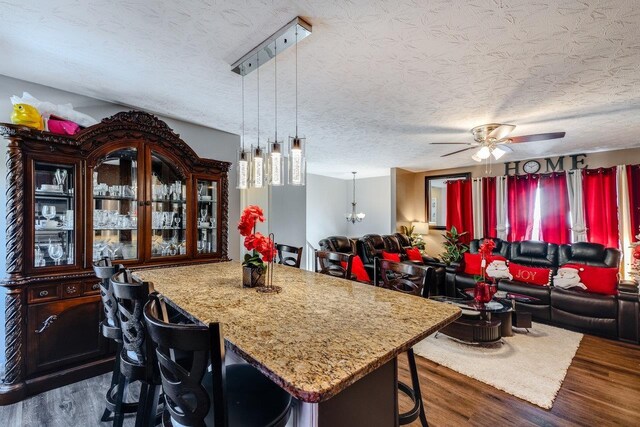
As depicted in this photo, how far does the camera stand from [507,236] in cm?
540

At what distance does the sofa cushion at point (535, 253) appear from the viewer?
452 centimetres

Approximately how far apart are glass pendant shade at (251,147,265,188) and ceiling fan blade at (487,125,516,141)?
2616 millimetres

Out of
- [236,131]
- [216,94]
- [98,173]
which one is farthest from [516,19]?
[98,173]

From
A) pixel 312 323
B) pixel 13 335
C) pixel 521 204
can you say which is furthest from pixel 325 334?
pixel 521 204

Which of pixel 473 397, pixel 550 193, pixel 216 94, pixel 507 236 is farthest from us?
pixel 507 236

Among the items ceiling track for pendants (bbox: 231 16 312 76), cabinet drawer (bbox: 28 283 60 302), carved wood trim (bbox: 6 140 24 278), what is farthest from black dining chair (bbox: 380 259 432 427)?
carved wood trim (bbox: 6 140 24 278)

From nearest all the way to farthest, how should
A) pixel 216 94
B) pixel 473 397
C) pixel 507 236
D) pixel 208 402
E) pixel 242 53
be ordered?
pixel 208 402 < pixel 242 53 < pixel 473 397 < pixel 216 94 < pixel 507 236

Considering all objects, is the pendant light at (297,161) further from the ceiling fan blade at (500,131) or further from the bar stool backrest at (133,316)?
the ceiling fan blade at (500,131)

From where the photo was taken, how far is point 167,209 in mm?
Result: 3027

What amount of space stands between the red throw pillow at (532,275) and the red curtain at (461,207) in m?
1.76

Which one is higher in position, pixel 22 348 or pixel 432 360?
pixel 22 348

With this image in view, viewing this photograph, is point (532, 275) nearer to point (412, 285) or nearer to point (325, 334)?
point (412, 285)

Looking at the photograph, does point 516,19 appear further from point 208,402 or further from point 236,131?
point 236,131

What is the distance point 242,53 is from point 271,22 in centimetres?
37
